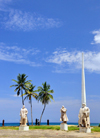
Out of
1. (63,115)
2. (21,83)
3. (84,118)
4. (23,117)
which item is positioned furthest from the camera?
(21,83)

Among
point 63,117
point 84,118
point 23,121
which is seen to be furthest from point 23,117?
point 84,118

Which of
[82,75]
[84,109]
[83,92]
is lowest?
[84,109]

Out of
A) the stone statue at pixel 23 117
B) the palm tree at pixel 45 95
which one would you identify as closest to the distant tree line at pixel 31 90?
the palm tree at pixel 45 95

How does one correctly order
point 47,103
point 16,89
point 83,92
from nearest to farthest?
point 83,92, point 16,89, point 47,103

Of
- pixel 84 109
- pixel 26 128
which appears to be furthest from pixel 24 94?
pixel 84 109

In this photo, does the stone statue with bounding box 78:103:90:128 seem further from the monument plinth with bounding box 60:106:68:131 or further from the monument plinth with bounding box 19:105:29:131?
the monument plinth with bounding box 19:105:29:131

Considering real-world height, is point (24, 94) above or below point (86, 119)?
above

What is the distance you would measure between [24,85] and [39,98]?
209 inches

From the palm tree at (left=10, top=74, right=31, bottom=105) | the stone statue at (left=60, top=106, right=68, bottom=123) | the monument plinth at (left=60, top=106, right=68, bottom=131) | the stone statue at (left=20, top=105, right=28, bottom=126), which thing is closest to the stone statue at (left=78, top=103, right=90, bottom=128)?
the monument plinth at (left=60, top=106, right=68, bottom=131)

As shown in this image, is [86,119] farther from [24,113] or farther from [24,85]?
[24,85]

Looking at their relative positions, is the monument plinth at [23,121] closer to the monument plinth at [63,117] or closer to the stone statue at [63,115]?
the monument plinth at [63,117]

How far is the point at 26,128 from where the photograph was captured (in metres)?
20.6

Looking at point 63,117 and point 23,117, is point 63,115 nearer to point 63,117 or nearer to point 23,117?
point 63,117

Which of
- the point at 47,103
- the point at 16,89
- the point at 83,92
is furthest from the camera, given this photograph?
the point at 47,103
